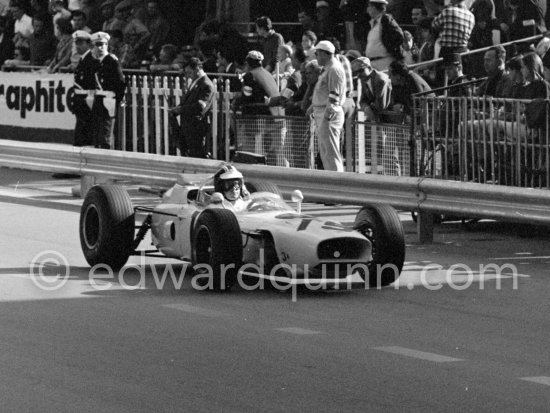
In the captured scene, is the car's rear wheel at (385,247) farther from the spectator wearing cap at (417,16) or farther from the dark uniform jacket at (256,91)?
the spectator wearing cap at (417,16)

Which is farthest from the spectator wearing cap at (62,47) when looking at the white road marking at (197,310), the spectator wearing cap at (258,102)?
the white road marking at (197,310)

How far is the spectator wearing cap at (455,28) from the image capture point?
19.4m

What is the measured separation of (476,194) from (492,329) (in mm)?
4329

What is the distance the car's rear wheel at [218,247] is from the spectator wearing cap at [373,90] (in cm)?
809

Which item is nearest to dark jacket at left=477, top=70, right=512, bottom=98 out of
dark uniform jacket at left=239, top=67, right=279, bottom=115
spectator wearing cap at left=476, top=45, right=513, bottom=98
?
spectator wearing cap at left=476, top=45, right=513, bottom=98

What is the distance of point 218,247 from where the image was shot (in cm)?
1078

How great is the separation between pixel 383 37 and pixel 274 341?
38.9 ft

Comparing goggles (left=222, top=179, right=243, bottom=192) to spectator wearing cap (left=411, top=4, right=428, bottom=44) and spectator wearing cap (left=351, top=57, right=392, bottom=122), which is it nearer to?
spectator wearing cap (left=351, top=57, right=392, bottom=122)

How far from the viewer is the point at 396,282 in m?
11.7

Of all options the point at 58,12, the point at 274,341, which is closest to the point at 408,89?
the point at 274,341

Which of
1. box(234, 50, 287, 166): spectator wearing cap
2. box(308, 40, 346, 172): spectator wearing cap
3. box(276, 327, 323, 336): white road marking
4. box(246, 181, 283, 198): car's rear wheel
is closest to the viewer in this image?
box(276, 327, 323, 336): white road marking

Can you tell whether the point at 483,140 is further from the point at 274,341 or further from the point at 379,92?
the point at 274,341

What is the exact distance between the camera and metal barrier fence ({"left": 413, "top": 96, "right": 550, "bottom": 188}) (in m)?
15.1

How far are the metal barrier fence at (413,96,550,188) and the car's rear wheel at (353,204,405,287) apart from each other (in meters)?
4.06
